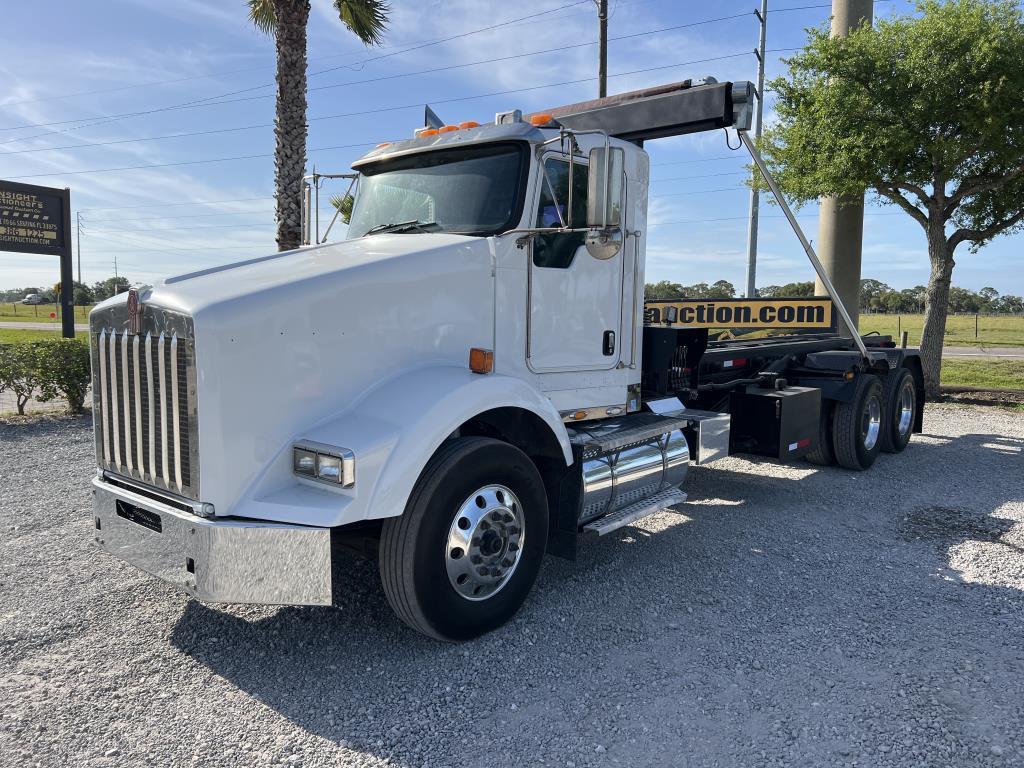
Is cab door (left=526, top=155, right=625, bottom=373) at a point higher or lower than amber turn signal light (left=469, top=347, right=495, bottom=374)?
higher

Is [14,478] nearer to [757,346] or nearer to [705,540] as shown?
[705,540]

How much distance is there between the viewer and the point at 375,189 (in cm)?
A: 486

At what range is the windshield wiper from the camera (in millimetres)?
4391

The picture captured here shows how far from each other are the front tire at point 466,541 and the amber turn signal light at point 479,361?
0.46 meters

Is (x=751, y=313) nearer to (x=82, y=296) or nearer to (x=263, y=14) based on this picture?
(x=263, y=14)

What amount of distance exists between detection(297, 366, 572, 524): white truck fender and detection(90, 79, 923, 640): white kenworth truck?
0.01 metres

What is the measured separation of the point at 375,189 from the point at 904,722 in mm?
4114

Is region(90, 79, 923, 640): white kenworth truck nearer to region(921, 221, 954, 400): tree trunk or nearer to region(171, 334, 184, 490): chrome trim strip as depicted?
region(171, 334, 184, 490): chrome trim strip

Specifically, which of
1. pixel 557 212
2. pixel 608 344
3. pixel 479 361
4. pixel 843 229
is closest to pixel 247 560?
pixel 479 361

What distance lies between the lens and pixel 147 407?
11.2 feet

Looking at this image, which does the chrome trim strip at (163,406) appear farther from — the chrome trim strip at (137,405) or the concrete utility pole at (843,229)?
the concrete utility pole at (843,229)

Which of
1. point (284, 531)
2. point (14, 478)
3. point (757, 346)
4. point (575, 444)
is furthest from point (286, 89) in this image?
point (284, 531)

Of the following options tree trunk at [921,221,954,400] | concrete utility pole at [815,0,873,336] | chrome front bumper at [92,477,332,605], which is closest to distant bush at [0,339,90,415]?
chrome front bumper at [92,477,332,605]

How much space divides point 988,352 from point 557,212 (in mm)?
27203
